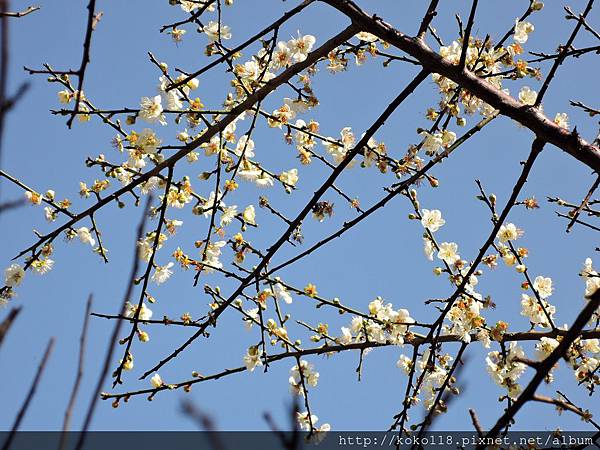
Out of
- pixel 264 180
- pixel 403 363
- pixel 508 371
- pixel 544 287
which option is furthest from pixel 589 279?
pixel 264 180

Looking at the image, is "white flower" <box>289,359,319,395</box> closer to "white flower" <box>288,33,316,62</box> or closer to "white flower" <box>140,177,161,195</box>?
"white flower" <box>140,177,161,195</box>

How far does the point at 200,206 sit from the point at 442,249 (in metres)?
1.44

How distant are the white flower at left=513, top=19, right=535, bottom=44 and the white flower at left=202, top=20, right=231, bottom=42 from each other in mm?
1689

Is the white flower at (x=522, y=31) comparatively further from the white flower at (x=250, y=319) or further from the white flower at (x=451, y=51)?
the white flower at (x=250, y=319)

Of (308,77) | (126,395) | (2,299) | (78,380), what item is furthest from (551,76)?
(2,299)

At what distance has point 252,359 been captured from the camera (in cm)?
350

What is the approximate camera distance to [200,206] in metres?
3.71

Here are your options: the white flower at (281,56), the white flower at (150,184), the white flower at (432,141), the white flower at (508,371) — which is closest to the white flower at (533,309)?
the white flower at (508,371)

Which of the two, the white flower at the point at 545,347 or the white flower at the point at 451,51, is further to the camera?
the white flower at the point at 451,51

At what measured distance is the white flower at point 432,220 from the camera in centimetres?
381

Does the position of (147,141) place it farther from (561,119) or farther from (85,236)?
(561,119)

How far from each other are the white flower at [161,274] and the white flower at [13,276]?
2.47 ft

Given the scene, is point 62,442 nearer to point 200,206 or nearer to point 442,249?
point 200,206

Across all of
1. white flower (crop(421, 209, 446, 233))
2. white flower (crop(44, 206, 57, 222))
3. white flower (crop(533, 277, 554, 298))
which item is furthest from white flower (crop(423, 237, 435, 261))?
white flower (crop(44, 206, 57, 222))
